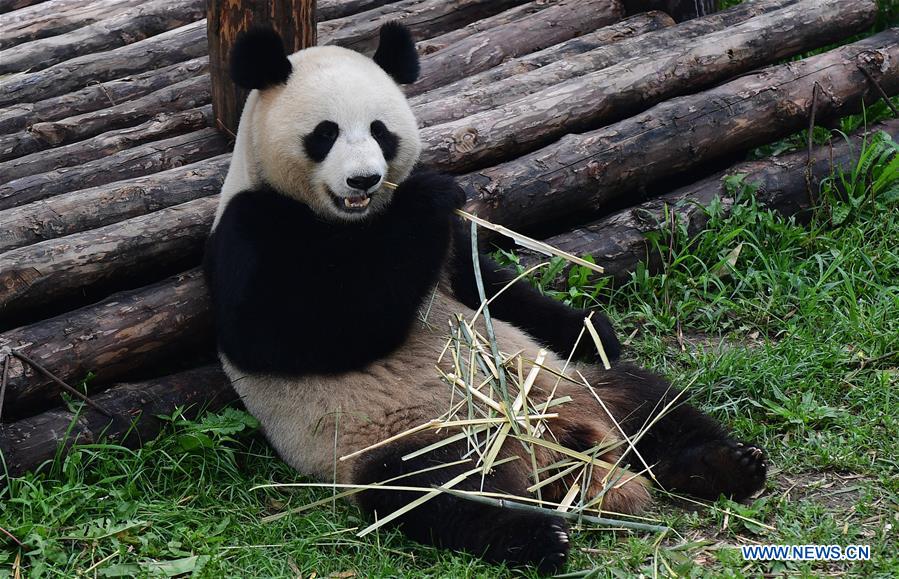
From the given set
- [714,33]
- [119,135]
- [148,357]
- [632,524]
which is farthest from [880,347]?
[119,135]

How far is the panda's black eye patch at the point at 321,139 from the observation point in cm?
391

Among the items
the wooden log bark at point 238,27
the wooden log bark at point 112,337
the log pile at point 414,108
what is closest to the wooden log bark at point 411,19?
the log pile at point 414,108

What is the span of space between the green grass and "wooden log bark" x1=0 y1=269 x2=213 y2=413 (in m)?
0.36

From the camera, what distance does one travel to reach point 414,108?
5.76m

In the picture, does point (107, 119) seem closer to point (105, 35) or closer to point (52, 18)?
point (105, 35)

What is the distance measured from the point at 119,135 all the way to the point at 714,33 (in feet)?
12.4

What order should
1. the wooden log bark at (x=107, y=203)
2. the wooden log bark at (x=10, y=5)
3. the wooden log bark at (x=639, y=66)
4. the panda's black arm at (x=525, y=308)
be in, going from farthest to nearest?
the wooden log bark at (x=10, y=5), the wooden log bark at (x=639, y=66), the wooden log bark at (x=107, y=203), the panda's black arm at (x=525, y=308)

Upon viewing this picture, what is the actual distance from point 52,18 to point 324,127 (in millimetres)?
4706

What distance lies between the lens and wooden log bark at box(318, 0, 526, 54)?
268 inches

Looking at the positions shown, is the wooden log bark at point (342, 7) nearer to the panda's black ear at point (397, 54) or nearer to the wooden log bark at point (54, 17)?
the wooden log bark at point (54, 17)

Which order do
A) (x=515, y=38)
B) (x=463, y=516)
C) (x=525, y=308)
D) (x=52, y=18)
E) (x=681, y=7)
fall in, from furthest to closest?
1. (x=52, y=18)
2. (x=681, y=7)
3. (x=515, y=38)
4. (x=525, y=308)
5. (x=463, y=516)

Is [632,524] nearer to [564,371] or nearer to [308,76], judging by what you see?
[564,371]

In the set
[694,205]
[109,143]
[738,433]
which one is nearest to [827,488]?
[738,433]

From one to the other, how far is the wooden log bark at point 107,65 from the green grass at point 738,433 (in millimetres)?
3261
